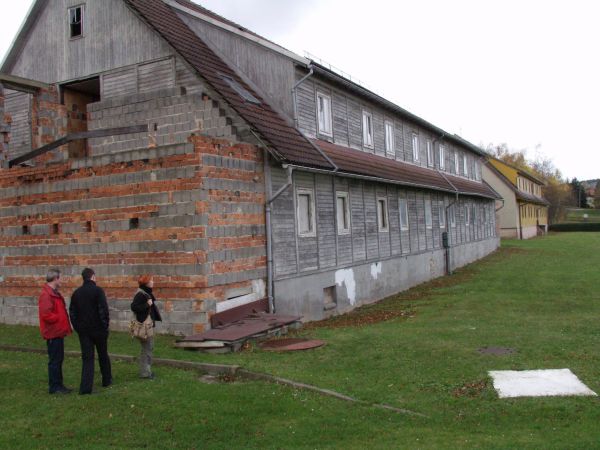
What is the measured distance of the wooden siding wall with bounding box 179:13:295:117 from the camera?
16.1 metres

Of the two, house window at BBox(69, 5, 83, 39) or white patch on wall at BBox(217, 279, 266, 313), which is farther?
house window at BBox(69, 5, 83, 39)

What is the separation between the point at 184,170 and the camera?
1139 centimetres

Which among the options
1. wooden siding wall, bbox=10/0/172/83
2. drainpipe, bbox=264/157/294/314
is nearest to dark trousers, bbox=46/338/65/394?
drainpipe, bbox=264/157/294/314

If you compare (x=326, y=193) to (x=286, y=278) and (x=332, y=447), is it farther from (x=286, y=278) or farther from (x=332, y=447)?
(x=332, y=447)

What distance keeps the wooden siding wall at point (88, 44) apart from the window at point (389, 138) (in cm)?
1077

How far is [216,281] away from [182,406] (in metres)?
4.34

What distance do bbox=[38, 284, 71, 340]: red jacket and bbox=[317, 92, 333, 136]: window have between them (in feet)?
35.3

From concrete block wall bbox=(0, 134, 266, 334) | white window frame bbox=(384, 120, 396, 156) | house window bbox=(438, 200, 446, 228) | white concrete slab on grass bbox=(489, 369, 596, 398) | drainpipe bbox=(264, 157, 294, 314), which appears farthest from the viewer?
house window bbox=(438, 200, 446, 228)

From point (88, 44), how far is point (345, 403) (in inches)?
492

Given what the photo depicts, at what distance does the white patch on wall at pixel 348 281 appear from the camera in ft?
55.6

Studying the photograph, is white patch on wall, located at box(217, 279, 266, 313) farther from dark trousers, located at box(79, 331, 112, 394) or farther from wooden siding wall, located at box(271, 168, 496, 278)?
dark trousers, located at box(79, 331, 112, 394)

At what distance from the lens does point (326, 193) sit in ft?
54.5

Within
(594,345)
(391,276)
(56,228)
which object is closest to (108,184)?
(56,228)

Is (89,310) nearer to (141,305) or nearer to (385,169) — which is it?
(141,305)
